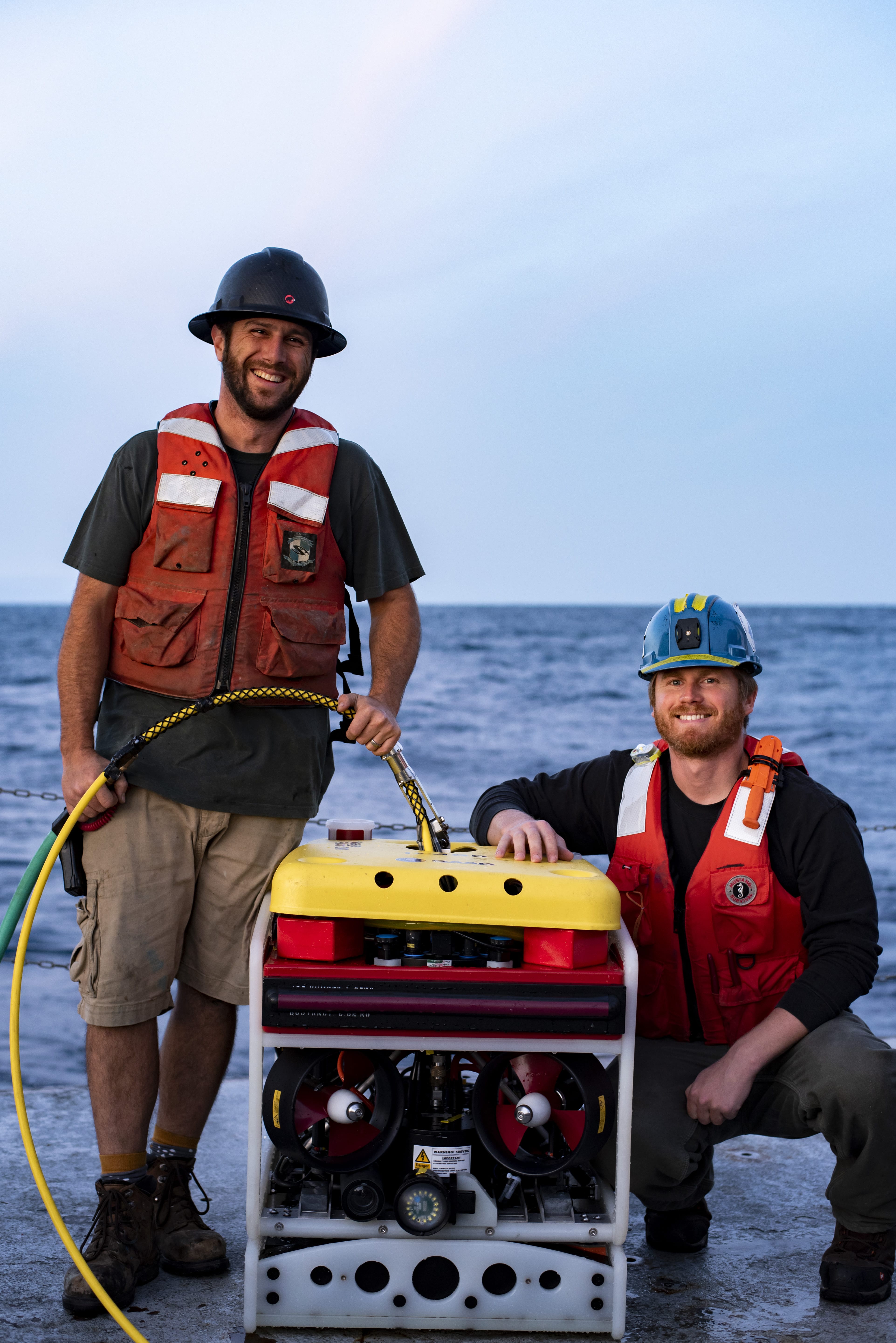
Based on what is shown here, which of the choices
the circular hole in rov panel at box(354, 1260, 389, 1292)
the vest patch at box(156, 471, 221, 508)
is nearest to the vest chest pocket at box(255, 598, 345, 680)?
the vest patch at box(156, 471, 221, 508)

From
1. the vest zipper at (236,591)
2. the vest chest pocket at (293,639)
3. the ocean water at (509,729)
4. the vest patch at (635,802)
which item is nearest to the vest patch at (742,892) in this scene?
the vest patch at (635,802)

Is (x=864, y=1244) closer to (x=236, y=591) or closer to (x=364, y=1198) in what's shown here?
(x=364, y=1198)

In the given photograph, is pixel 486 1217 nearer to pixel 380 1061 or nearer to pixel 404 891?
pixel 380 1061

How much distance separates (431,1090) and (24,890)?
0.94 metres

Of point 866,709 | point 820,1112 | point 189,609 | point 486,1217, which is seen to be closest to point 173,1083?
point 486,1217

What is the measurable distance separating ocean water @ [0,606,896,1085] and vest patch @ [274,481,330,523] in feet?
8.20

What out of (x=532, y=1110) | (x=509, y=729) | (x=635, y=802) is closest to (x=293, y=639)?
(x=635, y=802)

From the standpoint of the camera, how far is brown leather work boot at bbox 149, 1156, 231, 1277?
8.65 ft

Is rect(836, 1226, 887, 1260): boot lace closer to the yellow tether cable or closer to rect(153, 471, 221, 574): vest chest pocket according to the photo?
the yellow tether cable

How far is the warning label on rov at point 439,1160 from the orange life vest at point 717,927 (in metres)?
0.67

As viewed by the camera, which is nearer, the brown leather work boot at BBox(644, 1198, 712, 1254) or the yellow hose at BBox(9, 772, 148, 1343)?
the yellow hose at BBox(9, 772, 148, 1343)

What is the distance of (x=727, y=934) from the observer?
2797 mm

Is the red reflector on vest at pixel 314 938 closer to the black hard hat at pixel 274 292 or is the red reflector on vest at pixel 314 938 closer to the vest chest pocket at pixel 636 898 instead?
the vest chest pocket at pixel 636 898

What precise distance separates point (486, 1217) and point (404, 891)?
25.3 inches
